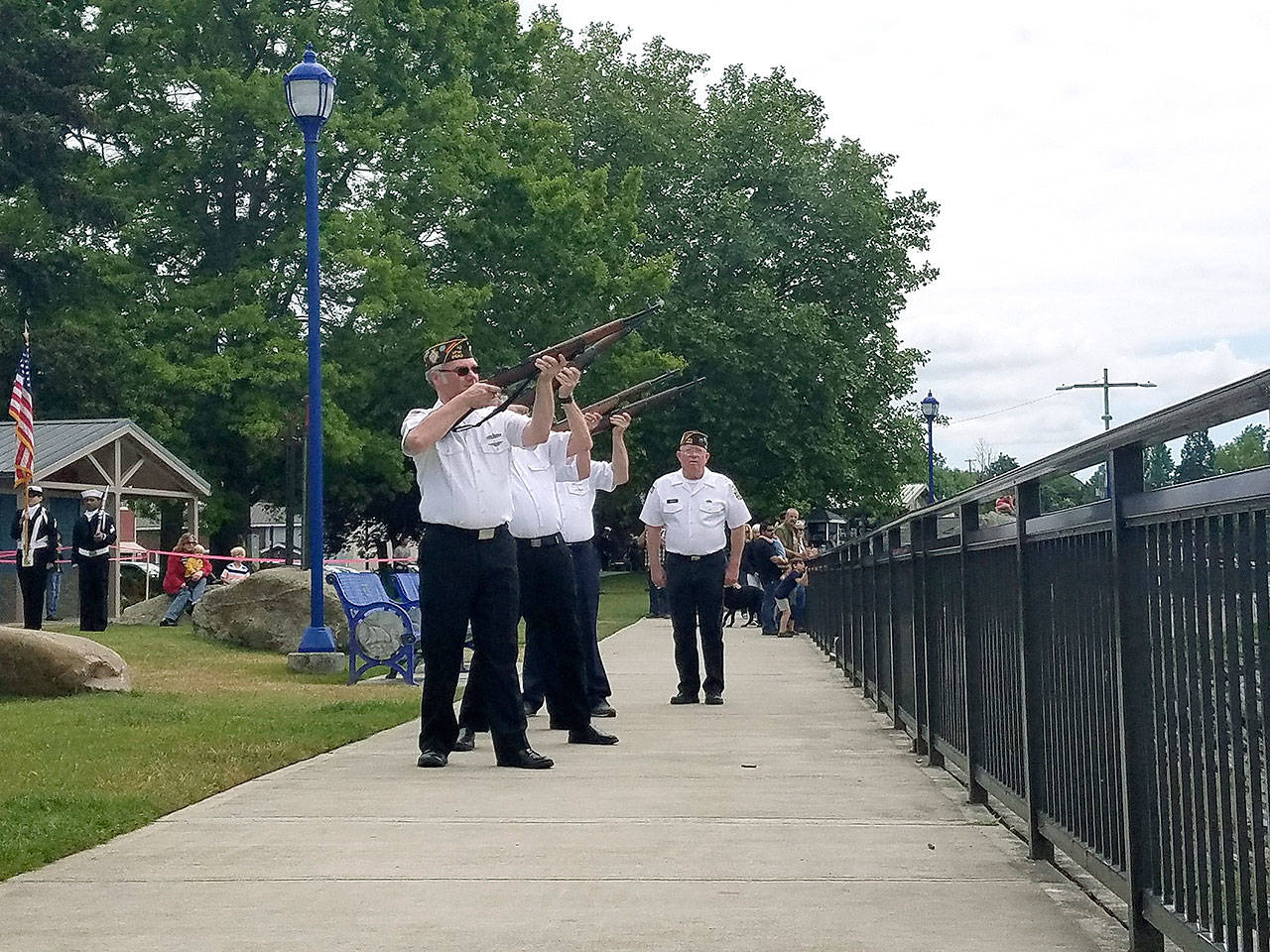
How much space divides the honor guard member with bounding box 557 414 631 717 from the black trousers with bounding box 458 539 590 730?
2.45 feet

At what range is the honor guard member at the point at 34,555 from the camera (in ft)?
73.0

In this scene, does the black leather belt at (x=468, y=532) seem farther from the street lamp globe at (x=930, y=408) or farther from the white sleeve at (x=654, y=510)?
the street lamp globe at (x=930, y=408)

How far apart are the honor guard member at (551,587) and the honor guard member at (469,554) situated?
833mm

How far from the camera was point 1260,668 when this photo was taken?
3.42 metres

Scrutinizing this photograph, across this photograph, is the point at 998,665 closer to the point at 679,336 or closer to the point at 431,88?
the point at 431,88

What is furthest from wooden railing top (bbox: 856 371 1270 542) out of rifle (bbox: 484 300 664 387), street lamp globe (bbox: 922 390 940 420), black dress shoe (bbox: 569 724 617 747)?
street lamp globe (bbox: 922 390 940 420)

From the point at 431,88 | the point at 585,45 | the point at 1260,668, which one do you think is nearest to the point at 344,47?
the point at 431,88

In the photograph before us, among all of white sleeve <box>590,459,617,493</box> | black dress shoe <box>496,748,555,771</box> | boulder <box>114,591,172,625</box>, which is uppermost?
white sleeve <box>590,459,617,493</box>

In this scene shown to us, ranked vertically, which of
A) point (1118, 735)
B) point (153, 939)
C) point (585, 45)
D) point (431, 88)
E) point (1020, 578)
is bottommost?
point (153, 939)

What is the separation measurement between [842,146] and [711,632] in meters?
44.9

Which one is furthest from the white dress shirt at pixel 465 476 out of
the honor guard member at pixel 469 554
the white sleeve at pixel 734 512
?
the white sleeve at pixel 734 512

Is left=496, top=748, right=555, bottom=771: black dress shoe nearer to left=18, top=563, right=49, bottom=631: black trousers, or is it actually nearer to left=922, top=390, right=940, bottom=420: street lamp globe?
left=18, top=563, right=49, bottom=631: black trousers

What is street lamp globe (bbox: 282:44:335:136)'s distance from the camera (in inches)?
709

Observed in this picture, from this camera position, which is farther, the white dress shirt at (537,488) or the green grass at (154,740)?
the white dress shirt at (537,488)
